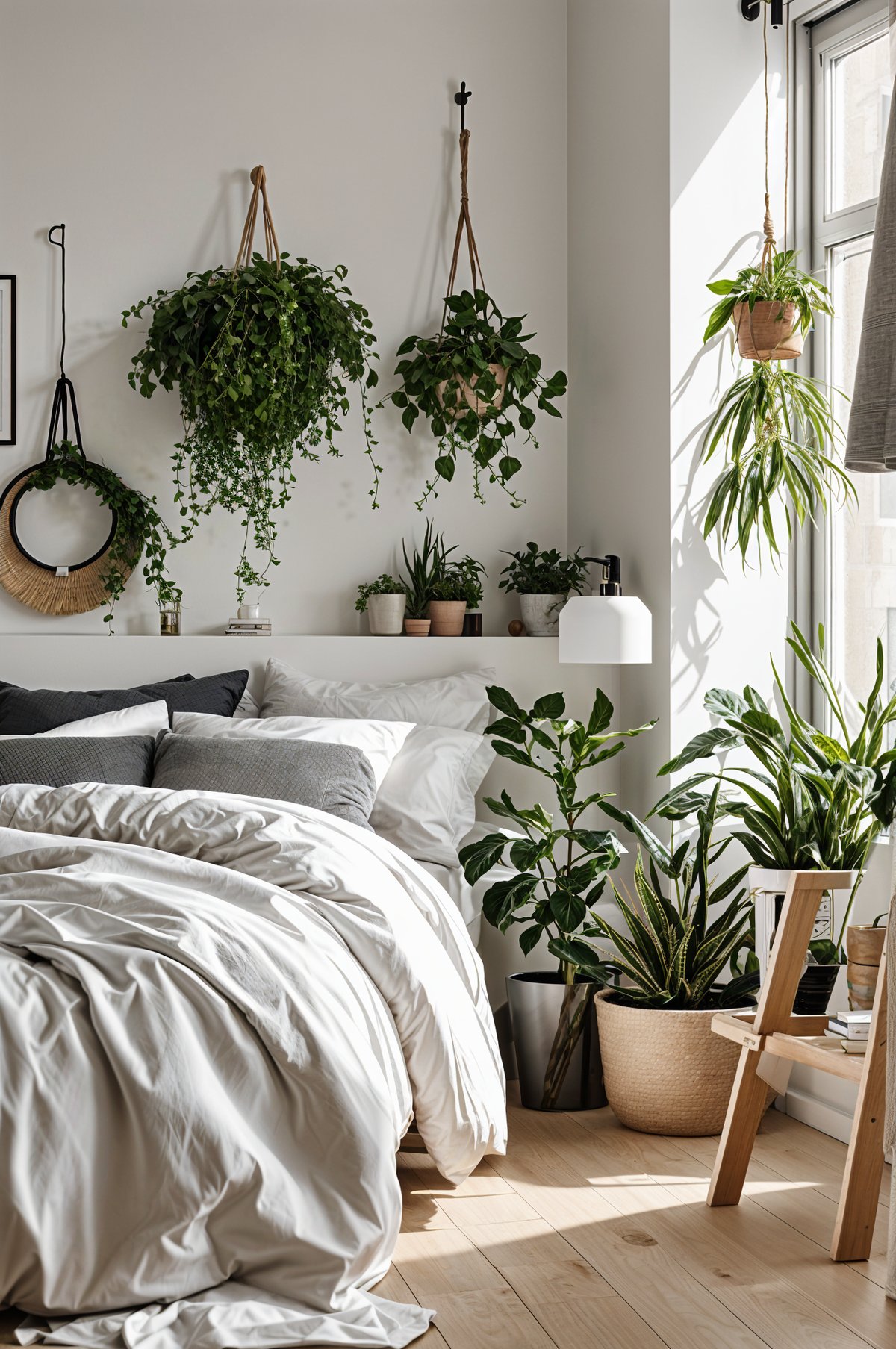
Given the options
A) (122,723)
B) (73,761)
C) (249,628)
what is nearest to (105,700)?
(122,723)

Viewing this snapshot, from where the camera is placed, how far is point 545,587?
14.7ft

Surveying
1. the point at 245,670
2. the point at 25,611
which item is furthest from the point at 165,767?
the point at 25,611

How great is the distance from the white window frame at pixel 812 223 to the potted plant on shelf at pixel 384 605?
126 cm

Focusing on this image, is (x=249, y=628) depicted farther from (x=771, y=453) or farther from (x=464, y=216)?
(x=771, y=453)

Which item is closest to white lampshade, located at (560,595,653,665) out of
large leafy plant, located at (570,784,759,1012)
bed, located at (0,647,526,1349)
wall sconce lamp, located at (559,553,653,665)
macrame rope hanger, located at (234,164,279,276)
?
wall sconce lamp, located at (559,553,653,665)

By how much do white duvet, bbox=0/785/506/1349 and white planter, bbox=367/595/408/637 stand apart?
159cm

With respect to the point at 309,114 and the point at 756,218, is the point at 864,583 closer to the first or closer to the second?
the point at 756,218

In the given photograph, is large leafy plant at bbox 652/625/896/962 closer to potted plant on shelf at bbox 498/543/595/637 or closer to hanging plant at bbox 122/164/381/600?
potted plant on shelf at bbox 498/543/595/637

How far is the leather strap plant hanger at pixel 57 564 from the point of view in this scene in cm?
437

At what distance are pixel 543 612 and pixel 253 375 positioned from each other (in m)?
1.19

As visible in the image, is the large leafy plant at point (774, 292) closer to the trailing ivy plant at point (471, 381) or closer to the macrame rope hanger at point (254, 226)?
the trailing ivy plant at point (471, 381)

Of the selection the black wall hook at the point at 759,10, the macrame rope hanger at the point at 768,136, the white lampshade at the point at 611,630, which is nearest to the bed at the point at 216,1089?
the white lampshade at the point at 611,630

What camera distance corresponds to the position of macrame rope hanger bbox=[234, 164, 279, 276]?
4.44m

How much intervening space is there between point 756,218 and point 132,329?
200cm
